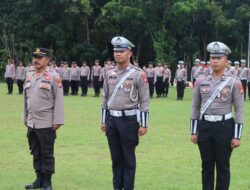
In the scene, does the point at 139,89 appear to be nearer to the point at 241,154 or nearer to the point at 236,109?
the point at 236,109

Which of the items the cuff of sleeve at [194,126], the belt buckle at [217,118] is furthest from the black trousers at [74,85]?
the belt buckle at [217,118]

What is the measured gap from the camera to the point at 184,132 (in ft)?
43.1

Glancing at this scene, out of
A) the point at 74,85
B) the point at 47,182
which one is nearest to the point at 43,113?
the point at 47,182

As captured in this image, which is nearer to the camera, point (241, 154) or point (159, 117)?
point (241, 154)

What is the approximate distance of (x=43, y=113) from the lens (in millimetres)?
7238

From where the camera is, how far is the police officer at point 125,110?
6.74m

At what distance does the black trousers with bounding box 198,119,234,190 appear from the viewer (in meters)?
6.23

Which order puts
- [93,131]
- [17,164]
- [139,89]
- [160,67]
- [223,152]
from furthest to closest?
[160,67], [93,131], [17,164], [139,89], [223,152]

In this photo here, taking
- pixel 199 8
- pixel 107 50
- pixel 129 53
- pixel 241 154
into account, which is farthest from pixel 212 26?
pixel 129 53

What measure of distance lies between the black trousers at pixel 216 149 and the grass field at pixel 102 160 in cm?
105

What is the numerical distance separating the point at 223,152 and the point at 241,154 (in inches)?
156

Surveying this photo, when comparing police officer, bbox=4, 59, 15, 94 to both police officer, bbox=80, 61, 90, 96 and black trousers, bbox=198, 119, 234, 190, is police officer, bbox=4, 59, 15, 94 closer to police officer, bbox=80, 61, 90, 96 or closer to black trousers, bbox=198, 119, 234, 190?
police officer, bbox=80, 61, 90, 96

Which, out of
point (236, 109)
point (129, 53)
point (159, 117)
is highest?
point (129, 53)

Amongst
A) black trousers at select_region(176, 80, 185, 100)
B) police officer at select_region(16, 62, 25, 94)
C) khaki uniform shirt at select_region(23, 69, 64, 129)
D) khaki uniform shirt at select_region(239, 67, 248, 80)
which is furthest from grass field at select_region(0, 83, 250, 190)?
police officer at select_region(16, 62, 25, 94)
